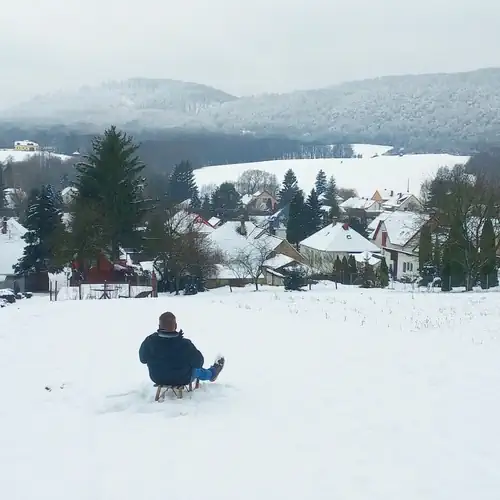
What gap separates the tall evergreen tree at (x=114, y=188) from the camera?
32469 mm

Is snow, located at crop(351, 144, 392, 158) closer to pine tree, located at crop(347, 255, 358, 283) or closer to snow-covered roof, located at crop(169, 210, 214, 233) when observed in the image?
pine tree, located at crop(347, 255, 358, 283)

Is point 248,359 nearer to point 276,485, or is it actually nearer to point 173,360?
point 173,360

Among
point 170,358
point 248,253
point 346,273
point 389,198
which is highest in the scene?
point 389,198

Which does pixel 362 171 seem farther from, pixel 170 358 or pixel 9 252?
pixel 170 358

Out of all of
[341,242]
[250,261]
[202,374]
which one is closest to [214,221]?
[341,242]

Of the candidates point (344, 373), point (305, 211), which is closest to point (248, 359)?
point (344, 373)

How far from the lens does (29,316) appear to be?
41.9ft

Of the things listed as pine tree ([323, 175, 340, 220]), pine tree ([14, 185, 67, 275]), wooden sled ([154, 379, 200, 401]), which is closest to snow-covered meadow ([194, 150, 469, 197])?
pine tree ([323, 175, 340, 220])

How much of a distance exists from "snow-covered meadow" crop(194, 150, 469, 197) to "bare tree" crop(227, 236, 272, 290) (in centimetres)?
7140

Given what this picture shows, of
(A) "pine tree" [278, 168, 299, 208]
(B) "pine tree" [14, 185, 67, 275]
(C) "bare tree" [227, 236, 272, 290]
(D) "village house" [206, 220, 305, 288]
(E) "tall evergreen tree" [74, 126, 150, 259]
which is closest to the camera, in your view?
(E) "tall evergreen tree" [74, 126, 150, 259]

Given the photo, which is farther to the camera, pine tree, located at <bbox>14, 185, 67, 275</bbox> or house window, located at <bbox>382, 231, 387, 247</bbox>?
house window, located at <bbox>382, 231, 387, 247</bbox>

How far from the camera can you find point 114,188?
108 feet

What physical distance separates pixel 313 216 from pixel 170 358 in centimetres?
5762

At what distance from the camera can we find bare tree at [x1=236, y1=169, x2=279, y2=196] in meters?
112
